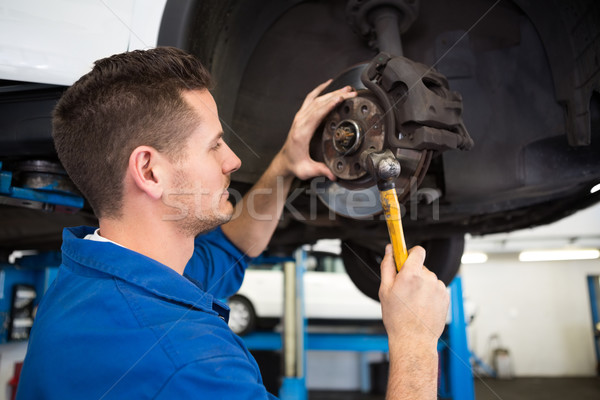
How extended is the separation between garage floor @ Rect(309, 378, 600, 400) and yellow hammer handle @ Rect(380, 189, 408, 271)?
5.28m

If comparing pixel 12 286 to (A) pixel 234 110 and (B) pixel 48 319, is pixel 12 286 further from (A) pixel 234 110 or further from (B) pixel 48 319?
(B) pixel 48 319

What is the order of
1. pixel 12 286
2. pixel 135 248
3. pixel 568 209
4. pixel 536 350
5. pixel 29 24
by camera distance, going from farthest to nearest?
pixel 536 350, pixel 12 286, pixel 568 209, pixel 29 24, pixel 135 248

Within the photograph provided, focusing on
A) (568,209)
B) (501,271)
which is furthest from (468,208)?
(501,271)

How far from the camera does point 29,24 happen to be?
0.84 meters

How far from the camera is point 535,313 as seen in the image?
7.23m

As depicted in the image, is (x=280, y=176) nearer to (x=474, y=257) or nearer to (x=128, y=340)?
(x=128, y=340)

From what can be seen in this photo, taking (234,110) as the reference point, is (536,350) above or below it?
below

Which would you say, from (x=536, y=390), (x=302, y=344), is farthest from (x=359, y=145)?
(x=536, y=390)

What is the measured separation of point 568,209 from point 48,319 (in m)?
1.43

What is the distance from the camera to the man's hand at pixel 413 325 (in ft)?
1.89

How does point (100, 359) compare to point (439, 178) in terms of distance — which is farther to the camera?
point (439, 178)

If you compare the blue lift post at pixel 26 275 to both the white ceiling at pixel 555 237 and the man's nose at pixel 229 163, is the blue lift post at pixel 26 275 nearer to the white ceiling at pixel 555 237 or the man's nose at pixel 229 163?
the man's nose at pixel 229 163

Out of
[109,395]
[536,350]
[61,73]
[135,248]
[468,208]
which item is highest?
[61,73]

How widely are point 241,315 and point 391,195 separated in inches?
149
